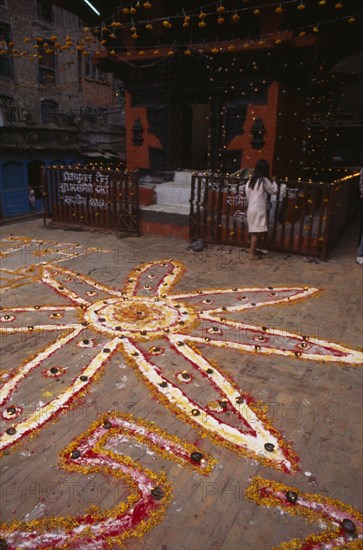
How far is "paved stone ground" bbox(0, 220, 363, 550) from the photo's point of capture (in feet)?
8.80

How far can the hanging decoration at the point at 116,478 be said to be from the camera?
258cm

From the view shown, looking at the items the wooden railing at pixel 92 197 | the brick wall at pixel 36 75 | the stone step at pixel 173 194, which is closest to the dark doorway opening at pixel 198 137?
the stone step at pixel 173 194

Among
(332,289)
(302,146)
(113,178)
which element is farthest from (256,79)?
(332,289)

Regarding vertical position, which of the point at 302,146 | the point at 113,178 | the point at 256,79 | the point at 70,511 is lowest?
the point at 70,511

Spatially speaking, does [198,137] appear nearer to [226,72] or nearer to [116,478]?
[226,72]

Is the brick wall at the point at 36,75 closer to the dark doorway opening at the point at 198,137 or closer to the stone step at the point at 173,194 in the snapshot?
the dark doorway opening at the point at 198,137

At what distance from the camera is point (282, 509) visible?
2.79 metres

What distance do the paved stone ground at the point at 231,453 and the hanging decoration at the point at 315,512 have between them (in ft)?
0.18

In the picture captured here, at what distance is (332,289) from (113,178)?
6.63 metres

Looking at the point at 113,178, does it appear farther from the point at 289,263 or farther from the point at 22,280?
the point at 289,263

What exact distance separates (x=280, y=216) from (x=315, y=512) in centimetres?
747

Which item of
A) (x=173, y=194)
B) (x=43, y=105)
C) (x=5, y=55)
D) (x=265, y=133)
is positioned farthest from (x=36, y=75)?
(x=265, y=133)

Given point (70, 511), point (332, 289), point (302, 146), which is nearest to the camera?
point (70, 511)

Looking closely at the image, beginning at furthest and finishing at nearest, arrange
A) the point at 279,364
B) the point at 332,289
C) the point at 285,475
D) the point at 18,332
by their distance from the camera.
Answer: the point at 332,289 → the point at 18,332 → the point at 279,364 → the point at 285,475
